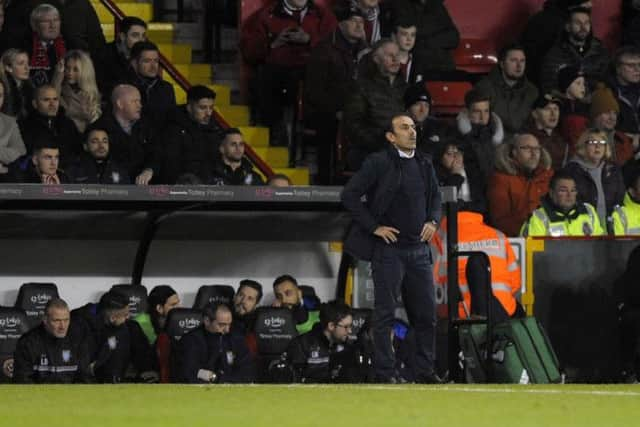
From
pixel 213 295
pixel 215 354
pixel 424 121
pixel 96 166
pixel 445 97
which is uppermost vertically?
pixel 445 97

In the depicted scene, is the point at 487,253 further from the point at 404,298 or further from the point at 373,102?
the point at 373,102

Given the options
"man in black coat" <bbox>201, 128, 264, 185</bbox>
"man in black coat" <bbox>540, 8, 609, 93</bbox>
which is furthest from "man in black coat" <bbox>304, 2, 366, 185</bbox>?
"man in black coat" <bbox>540, 8, 609, 93</bbox>

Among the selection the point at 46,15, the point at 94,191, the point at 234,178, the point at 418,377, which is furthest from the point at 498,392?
the point at 46,15

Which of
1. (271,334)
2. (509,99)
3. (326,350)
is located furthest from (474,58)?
(326,350)

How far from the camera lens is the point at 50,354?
15.8m

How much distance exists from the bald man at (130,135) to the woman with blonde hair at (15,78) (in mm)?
745

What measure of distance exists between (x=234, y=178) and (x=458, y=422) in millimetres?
7939

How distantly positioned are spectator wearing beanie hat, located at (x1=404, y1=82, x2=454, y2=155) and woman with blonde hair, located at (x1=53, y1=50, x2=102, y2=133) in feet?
9.80

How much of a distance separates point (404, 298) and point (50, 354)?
3.12m

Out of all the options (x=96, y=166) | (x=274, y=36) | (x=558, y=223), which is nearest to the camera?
(x=96, y=166)

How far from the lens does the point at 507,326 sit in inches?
619

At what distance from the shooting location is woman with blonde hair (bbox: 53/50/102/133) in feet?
57.9

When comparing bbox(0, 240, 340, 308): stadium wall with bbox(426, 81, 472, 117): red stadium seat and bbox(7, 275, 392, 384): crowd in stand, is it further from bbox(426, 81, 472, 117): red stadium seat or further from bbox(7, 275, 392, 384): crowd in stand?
bbox(426, 81, 472, 117): red stadium seat

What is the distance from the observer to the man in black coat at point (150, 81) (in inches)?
719
